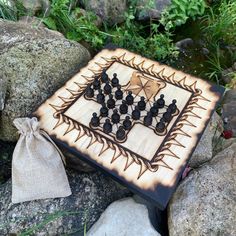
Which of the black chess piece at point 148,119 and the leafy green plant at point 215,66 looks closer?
the black chess piece at point 148,119

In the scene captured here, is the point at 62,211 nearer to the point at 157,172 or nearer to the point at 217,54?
the point at 157,172

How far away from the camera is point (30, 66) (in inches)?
101

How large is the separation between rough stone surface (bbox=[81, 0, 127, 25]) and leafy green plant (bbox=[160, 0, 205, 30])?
477 millimetres

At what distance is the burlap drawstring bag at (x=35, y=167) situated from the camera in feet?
7.05

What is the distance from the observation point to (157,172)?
202cm

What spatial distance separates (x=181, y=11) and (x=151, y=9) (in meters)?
0.31

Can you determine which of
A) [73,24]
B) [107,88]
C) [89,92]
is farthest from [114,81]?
[73,24]

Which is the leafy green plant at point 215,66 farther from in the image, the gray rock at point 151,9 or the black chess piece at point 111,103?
the black chess piece at point 111,103

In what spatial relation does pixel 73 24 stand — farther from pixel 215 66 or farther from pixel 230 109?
pixel 230 109

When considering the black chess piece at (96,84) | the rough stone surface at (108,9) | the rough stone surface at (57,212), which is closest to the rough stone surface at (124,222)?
the rough stone surface at (57,212)

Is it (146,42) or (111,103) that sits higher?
(111,103)

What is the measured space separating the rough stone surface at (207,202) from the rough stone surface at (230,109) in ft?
2.70

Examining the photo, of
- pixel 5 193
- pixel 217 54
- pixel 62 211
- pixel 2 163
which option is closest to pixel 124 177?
pixel 62 211

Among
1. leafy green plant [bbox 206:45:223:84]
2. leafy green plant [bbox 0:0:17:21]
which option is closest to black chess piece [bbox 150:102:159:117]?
leafy green plant [bbox 206:45:223:84]
